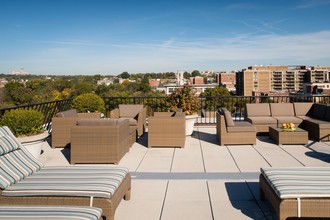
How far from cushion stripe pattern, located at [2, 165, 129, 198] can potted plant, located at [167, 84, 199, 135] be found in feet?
14.3

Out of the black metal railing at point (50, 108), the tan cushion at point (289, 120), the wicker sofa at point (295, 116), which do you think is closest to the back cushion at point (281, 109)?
the wicker sofa at point (295, 116)

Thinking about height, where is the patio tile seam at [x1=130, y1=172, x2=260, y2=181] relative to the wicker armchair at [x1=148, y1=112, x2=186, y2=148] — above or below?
below

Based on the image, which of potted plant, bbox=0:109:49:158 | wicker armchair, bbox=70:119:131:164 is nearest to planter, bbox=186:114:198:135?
wicker armchair, bbox=70:119:131:164

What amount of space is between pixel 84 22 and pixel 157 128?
13254mm

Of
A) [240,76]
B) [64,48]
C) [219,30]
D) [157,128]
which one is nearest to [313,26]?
[219,30]

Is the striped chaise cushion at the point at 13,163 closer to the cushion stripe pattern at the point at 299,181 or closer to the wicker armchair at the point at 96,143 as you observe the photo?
the wicker armchair at the point at 96,143

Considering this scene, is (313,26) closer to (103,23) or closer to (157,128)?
(103,23)

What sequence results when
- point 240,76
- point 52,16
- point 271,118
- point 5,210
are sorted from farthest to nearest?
point 240,76
point 52,16
point 271,118
point 5,210

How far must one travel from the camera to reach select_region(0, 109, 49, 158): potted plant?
5086 mm

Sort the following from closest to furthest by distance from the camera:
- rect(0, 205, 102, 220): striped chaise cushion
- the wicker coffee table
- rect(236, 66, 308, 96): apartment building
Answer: rect(0, 205, 102, 220): striped chaise cushion < the wicker coffee table < rect(236, 66, 308, 96): apartment building

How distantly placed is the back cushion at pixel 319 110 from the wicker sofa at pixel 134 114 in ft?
14.7

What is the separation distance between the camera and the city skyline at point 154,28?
1529cm

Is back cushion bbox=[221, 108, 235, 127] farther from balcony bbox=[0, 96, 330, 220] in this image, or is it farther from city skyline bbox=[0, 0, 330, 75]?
city skyline bbox=[0, 0, 330, 75]

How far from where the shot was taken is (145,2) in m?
14.6
